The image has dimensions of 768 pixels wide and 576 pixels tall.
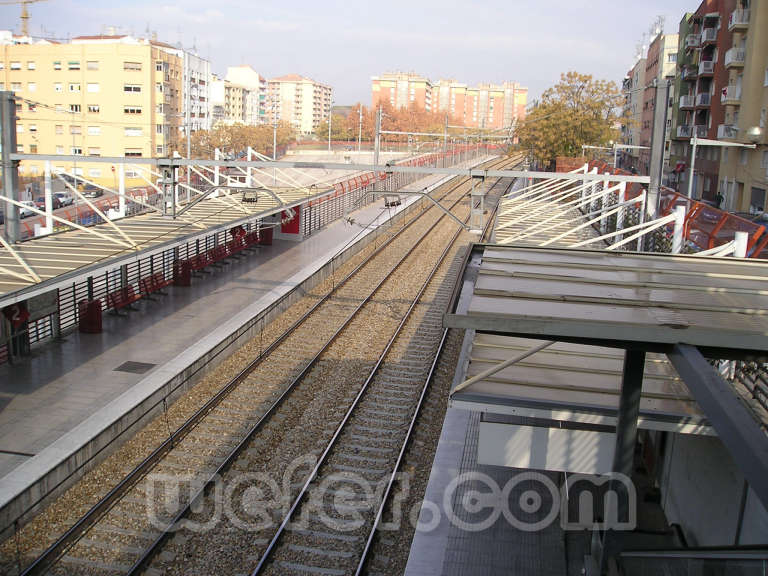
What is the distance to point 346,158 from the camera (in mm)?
48969

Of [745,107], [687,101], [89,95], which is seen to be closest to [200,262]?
[745,107]

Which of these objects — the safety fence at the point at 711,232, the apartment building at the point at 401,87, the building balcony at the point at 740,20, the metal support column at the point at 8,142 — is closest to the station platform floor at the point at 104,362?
the metal support column at the point at 8,142

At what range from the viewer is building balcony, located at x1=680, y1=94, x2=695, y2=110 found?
126 ft

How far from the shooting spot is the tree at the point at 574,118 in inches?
1403

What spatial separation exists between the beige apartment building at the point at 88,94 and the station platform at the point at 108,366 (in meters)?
28.6

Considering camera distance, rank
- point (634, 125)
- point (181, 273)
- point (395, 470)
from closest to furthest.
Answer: point (395, 470), point (181, 273), point (634, 125)

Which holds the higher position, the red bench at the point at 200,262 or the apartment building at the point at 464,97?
the apartment building at the point at 464,97

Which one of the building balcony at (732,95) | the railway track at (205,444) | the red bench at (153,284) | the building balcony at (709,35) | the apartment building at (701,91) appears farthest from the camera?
the building balcony at (709,35)

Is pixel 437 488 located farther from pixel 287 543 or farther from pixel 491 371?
pixel 491 371

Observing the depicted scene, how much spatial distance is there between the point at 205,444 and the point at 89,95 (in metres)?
41.0

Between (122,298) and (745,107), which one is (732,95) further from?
(122,298)

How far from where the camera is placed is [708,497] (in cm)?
580

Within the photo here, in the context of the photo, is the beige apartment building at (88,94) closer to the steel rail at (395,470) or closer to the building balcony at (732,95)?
the building balcony at (732,95)

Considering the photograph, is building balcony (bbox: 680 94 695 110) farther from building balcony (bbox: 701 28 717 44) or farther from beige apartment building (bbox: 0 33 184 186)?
beige apartment building (bbox: 0 33 184 186)
